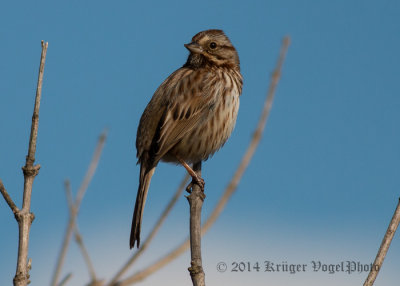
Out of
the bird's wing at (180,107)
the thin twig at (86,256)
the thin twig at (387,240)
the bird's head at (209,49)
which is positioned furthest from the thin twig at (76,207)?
the bird's head at (209,49)

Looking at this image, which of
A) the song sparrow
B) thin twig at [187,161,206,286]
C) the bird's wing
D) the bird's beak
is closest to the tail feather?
the song sparrow

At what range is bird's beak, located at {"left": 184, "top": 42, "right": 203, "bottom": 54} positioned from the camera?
8.23m

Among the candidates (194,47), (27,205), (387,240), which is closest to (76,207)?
(27,205)

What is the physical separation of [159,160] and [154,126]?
44 cm

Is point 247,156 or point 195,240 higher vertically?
point 247,156

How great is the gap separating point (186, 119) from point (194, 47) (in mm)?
1161

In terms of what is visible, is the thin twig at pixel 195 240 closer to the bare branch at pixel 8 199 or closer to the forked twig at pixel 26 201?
the forked twig at pixel 26 201

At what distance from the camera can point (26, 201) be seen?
3369 millimetres

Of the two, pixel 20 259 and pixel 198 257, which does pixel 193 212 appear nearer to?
pixel 198 257

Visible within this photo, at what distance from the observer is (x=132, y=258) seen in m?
2.78

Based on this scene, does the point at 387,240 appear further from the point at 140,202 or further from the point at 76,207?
the point at 140,202

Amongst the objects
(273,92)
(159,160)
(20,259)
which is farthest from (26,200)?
(159,160)

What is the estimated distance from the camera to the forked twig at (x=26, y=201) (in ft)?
10.3

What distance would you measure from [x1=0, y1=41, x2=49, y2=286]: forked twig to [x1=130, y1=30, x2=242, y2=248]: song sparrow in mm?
3764
